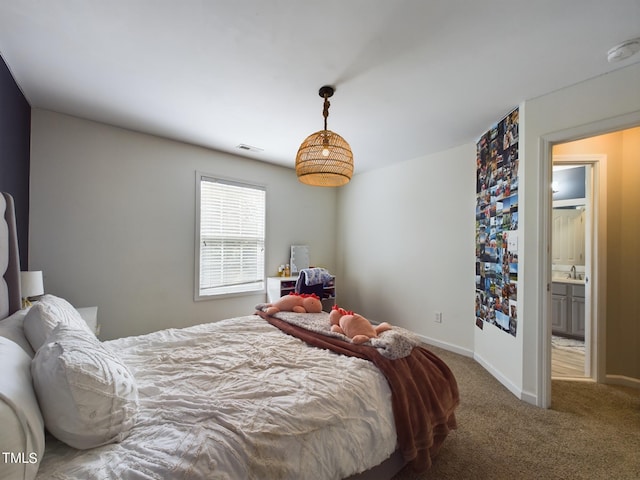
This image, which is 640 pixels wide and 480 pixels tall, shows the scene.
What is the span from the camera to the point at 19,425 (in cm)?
74

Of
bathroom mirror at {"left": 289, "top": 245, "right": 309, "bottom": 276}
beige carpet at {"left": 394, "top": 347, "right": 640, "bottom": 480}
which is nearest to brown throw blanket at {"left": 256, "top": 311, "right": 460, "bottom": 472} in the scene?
beige carpet at {"left": 394, "top": 347, "right": 640, "bottom": 480}

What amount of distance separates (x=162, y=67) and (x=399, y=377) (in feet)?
8.35

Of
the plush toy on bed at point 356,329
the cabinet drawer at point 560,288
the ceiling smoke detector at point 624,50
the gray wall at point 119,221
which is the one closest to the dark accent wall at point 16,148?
the gray wall at point 119,221

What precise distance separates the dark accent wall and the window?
1.49 meters

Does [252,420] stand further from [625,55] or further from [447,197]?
→ [447,197]

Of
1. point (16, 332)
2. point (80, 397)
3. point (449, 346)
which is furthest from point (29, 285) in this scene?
point (449, 346)

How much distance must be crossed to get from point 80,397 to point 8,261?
1.50 meters

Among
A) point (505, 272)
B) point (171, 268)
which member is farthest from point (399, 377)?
point (171, 268)

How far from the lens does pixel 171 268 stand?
10.8ft

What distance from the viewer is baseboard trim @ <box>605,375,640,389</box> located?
2541 millimetres

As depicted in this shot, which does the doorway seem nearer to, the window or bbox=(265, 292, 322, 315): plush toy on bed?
bbox=(265, 292, 322, 315): plush toy on bed

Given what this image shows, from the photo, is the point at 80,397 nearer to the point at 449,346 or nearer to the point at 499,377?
the point at 499,377

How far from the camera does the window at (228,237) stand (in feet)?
11.8

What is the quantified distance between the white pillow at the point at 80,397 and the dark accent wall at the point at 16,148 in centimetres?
178
